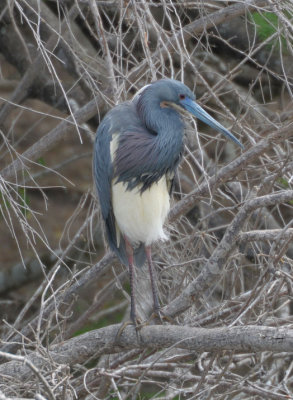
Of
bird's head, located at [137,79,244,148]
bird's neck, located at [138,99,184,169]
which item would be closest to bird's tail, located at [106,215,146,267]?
→ bird's neck, located at [138,99,184,169]

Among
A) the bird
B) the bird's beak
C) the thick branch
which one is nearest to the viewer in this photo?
the thick branch

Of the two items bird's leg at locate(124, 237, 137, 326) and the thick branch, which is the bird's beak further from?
the thick branch

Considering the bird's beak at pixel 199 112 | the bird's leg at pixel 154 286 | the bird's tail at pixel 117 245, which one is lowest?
the bird's leg at pixel 154 286

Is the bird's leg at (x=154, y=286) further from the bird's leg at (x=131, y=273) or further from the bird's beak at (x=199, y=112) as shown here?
the bird's beak at (x=199, y=112)

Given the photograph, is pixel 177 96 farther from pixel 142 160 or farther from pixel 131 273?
pixel 131 273

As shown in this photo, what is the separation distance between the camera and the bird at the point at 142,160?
10.7 feet

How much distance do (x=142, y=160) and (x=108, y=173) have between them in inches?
6.9

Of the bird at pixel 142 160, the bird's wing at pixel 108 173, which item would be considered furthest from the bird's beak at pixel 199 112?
the bird's wing at pixel 108 173

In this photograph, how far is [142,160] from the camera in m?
3.30

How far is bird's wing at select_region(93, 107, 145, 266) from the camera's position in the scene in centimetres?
335

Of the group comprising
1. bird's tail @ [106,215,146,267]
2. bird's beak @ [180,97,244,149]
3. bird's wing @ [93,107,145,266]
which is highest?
bird's beak @ [180,97,244,149]

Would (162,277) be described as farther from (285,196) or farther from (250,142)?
(285,196)

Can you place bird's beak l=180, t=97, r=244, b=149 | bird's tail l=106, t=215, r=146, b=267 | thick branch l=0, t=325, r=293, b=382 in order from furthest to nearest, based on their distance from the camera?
bird's tail l=106, t=215, r=146, b=267 < bird's beak l=180, t=97, r=244, b=149 < thick branch l=0, t=325, r=293, b=382

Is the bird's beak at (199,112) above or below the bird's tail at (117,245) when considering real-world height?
above
